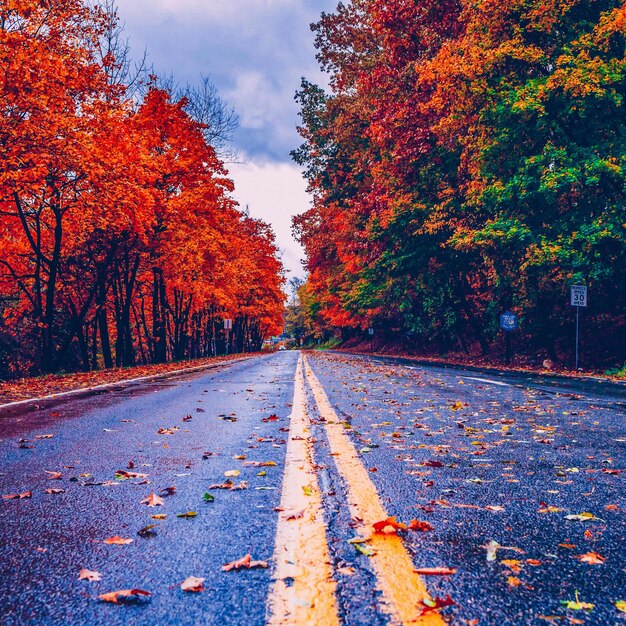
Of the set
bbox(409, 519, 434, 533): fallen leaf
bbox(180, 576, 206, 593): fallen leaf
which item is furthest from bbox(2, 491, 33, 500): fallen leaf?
bbox(409, 519, 434, 533): fallen leaf

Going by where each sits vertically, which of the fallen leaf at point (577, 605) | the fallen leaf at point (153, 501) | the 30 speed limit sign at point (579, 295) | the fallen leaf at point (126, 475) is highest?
the 30 speed limit sign at point (579, 295)

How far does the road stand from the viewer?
163cm

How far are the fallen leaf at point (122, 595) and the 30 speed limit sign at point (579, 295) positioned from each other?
15.6m

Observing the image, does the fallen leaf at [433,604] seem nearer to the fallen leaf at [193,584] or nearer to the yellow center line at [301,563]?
the yellow center line at [301,563]

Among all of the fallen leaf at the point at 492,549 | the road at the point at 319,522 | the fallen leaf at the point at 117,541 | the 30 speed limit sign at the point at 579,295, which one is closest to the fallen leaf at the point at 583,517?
the road at the point at 319,522

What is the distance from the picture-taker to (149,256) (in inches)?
826

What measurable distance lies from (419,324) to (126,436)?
2683 cm

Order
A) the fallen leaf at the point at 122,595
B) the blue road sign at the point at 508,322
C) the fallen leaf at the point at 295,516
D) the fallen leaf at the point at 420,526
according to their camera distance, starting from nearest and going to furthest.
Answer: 1. the fallen leaf at the point at 122,595
2. the fallen leaf at the point at 420,526
3. the fallen leaf at the point at 295,516
4. the blue road sign at the point at 508,322

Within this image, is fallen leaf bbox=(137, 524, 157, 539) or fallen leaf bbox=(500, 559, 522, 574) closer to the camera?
fallen leaf bbox=(500, 559, 522, 574)

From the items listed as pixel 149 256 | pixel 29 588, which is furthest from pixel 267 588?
pixel 149 256

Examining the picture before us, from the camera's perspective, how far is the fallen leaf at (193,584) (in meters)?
1.75

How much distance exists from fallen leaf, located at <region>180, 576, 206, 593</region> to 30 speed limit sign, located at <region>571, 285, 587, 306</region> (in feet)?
50.6

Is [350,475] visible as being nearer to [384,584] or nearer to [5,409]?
[384,584]

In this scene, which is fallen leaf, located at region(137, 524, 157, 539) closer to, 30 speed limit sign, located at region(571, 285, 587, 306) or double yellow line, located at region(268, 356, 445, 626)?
double yellow line, located at region(268, 356, 445, 626)
